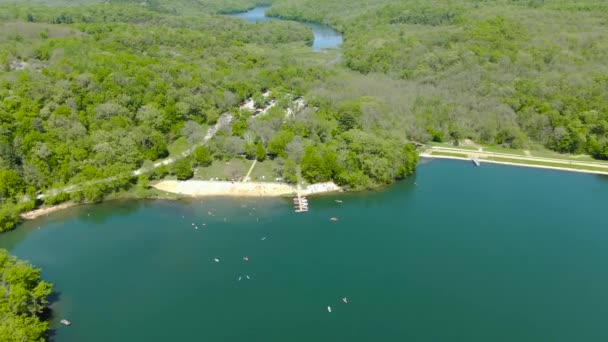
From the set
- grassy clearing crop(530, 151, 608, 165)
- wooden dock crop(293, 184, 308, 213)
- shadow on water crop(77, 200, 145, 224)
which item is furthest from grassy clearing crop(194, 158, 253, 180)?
grassy clearing crop(530, 151, 608, 165)

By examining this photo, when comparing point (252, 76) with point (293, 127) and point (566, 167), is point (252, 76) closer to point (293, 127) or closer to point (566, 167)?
point (293, 127)

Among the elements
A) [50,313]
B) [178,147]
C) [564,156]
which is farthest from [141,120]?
[564,156]

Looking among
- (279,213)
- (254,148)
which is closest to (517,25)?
(254,148)

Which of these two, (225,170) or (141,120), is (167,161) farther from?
(141,120)

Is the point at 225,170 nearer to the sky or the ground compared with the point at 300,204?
nearer to the sky

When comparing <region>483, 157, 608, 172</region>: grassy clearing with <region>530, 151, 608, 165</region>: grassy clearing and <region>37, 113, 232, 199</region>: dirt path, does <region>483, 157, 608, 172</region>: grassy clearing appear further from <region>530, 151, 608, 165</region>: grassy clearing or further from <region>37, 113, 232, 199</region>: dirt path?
<region>37, 113, 232, 199</region>: dirt path

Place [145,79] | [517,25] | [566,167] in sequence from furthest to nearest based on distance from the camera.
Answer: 1. [517,25]
2. [145,79]
3. [566,167]

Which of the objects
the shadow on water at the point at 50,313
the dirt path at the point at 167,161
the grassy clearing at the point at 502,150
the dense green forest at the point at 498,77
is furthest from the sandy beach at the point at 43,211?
the grassy clearing at the point at 502,150
